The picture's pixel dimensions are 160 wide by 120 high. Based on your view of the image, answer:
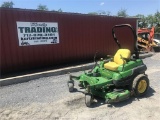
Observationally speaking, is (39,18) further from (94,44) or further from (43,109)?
(43,109)

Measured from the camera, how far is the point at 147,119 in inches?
191

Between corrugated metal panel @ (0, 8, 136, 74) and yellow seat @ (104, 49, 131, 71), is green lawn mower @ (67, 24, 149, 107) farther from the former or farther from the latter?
corrugated metal panel @ (0, 8, 136, 74)

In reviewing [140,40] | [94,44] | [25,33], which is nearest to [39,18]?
[25,33]

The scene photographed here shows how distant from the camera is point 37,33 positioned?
9.58 m

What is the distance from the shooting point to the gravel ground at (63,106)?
5070 millimetres

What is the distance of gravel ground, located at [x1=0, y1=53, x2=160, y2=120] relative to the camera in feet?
16.6

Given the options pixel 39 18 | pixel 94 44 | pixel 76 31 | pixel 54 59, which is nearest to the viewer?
pixel 39 18

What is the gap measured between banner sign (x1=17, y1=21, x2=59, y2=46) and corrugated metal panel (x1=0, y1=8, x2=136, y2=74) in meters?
0.17

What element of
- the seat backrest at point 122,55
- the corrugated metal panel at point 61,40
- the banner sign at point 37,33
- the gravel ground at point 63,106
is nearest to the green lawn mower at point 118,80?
the seat backrest at point 122,55

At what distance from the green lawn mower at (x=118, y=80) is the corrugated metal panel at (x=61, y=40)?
12.1 feet

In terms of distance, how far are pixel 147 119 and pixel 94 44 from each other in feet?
24.3

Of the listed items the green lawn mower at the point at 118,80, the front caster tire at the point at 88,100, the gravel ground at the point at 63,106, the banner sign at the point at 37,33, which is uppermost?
the banner sign at the point at 37,33

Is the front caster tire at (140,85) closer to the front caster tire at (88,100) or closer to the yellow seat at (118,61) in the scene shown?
the yellow seat at (118,61)

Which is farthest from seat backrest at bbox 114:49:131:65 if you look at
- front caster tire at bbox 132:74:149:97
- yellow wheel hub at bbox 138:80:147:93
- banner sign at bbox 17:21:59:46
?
banner sign at bbox 17:21:59:46
